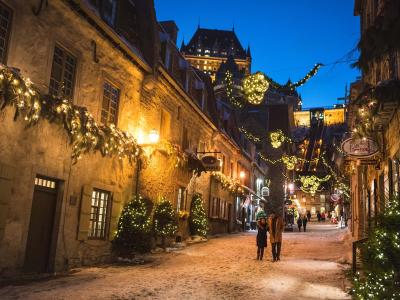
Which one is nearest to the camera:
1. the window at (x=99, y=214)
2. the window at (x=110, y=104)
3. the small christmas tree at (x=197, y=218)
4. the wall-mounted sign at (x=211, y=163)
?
the window at (x=99, y=214)

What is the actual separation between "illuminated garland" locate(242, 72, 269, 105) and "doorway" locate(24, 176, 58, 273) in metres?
6.10

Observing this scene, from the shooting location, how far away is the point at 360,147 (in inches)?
469

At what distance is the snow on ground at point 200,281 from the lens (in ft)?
26.5

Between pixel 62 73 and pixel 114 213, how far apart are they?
4.82m

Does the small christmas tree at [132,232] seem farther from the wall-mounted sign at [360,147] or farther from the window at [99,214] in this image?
the wall-mounted sign at [360,147]

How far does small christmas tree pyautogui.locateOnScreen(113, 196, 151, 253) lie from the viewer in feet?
42.9

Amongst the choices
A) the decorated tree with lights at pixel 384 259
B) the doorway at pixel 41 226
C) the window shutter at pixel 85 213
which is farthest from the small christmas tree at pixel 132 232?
the decorated tree with lights at pixel 384 259

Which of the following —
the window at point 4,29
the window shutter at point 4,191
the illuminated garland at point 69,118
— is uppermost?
the window at point 4,29

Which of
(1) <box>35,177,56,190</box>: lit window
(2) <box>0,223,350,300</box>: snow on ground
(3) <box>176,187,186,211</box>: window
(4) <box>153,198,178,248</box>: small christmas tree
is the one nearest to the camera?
(2) <box>0,223,350,300</box>: snow on ground

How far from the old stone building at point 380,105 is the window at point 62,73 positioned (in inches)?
286

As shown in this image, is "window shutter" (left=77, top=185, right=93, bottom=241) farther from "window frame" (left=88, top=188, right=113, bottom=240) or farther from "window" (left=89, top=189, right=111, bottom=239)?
"window" (left=89, top=189, right=111, bottom=239)

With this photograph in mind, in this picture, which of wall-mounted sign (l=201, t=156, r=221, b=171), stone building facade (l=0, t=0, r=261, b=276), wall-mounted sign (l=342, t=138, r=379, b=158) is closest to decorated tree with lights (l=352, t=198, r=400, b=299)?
wall-mounted sign (l=342, t=138, r=379, b=158)

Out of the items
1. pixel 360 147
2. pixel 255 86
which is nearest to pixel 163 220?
pixel 255 86

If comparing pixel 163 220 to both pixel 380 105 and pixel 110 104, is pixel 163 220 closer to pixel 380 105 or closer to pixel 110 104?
pixel 110 104
